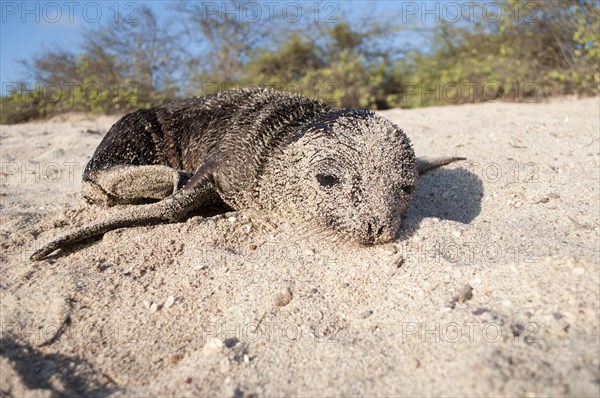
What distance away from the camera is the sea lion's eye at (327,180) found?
137 inches

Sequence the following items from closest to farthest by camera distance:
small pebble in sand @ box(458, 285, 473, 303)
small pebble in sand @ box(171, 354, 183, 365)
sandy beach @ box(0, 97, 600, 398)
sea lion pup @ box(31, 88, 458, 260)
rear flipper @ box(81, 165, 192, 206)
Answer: sandy beach @ box(0, 97, 600, 398) < small pebble in sand @ box(171, 354, 183, 365) < small pebble in sand @ box(458, 285, 473, 303) < sea lion pup @ box(31, 88, 458, 260) < rear flipper @ box(81, 165, 192, 206)

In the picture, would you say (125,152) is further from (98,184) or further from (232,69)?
(232,69)

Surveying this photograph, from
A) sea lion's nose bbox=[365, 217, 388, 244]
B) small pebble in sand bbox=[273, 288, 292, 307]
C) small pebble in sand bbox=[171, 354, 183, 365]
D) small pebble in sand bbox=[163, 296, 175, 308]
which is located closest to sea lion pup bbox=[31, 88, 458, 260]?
sea lion's nose bbox=[365, 217, 388, 244]

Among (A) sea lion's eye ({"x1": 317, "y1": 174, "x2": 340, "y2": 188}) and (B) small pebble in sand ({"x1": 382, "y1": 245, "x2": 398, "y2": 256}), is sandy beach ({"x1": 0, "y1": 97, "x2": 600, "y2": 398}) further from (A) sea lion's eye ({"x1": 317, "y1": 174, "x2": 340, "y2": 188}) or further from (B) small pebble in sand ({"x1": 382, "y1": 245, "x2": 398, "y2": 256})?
(A) sea lion's eye ({"x1": 317, "y1": 174, "x2": 340, "y2": 188})

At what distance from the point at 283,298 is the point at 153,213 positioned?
55.3 inches

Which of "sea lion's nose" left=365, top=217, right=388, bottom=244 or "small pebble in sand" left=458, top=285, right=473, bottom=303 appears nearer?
"small pebble in sand" left=458, top=285, right=473, bottom=303

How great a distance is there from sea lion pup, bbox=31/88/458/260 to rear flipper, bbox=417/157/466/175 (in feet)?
0.15

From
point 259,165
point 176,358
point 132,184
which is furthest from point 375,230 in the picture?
point 132,184

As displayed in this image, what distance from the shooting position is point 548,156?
559 cm

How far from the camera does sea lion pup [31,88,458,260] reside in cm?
340

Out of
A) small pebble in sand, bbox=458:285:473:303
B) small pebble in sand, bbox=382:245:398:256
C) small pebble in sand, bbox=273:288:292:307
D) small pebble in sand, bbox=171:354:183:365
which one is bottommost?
small pebble in sand, bbox=171:354:183:365

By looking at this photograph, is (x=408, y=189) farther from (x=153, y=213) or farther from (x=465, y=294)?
(x=153, y=213)

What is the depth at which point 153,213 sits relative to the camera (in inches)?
149

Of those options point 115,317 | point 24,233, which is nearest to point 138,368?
point 115,317
